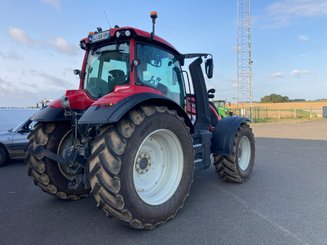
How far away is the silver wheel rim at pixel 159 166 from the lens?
389cm

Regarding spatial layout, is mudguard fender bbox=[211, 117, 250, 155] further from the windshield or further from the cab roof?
the windshield

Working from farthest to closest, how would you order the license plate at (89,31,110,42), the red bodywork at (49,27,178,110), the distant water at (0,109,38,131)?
1. the distant water at (0,109,38,131)
2. the license plate at (89,31,110,42)
3. the red bodywork at (49,27,178,110)

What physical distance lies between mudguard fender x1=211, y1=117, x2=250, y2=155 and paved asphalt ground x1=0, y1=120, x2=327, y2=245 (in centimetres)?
73

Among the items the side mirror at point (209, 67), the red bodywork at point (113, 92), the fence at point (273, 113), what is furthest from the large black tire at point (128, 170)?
the fence at point (273, 113)

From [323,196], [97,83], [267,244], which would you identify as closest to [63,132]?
[97,83]

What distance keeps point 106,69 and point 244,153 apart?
136 inches

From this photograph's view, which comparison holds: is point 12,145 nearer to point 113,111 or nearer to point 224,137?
point 224,137

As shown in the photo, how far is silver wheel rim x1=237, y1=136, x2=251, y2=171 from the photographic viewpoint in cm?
612

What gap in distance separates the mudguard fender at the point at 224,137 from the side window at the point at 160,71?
931mm

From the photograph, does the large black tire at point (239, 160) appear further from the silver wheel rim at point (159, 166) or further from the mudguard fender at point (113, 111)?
the mudguard fender at point (113, 111)

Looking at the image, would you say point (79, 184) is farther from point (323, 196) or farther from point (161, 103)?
point (323, 196)

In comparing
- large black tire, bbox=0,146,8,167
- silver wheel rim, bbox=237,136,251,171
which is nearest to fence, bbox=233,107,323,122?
silver wheel rim, bbox=237,136,251,171

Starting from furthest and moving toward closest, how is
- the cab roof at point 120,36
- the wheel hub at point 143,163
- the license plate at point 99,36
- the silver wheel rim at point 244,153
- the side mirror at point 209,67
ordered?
the silver wheel rim at point 244,153 < the side mirror at point 209,67 < the license plate at point 99,36 < the cab roof at point 120,36 < the wheel hub at point 143,163

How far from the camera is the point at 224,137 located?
5344mm
